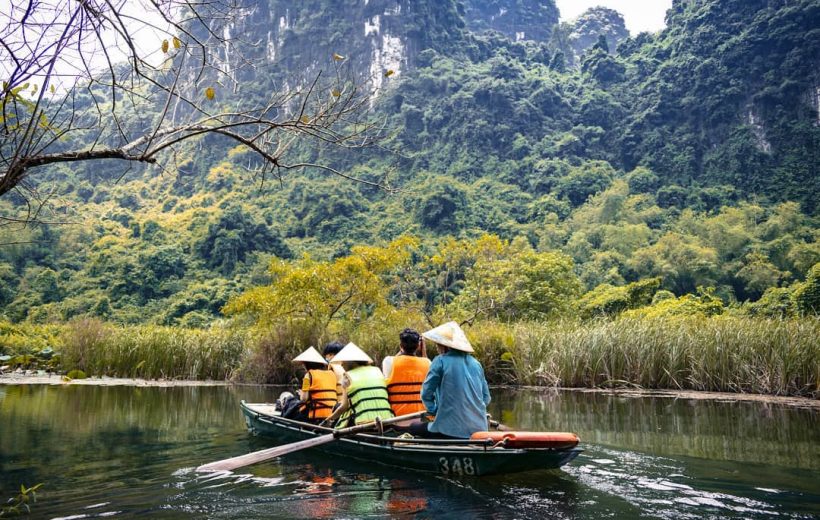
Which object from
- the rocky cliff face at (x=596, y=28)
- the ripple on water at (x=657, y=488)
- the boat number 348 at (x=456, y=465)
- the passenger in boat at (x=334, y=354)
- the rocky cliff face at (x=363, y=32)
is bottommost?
the ripple on water at (x=657, y=488)

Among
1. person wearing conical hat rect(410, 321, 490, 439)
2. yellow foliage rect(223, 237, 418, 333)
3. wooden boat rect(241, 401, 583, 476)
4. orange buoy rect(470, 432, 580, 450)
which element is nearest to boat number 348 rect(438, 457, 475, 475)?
wooden boat rect(241, 401, 583, 476)

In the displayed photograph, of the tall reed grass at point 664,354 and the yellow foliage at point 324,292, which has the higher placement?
the yellow foliage at point 324,292

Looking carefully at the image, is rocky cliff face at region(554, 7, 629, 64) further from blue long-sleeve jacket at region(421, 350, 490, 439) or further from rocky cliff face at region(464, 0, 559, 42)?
blue long-sleeve jacket at region(421, 350, 490, 439)

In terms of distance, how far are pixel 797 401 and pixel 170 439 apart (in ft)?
28.9

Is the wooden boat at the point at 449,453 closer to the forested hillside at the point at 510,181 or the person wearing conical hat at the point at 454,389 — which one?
the person wearing conical hat at the point at 454,389

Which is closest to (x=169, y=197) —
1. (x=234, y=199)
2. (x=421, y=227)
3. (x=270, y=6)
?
(x=234, y=199)

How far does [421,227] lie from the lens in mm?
43812

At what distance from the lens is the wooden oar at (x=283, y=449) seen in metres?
5.63

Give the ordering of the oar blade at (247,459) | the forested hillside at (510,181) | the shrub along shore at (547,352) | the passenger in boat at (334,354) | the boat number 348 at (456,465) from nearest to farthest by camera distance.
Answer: the boat number 348 at (456,465) < the oar blade at (247,459) < the passenger in boat at (334,354) < the shrub along shore at (547,352) < the forested hillside at (510,181)

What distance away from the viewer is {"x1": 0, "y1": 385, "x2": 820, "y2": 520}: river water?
4684 mm

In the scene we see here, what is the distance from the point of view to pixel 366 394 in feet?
21.1

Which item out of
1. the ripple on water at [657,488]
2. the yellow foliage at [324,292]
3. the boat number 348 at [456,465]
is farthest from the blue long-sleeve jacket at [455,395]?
the yellow foliage at [324,292]

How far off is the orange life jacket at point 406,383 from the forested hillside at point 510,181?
69.5 feet

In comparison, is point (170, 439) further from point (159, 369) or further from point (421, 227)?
point (421, 227)
